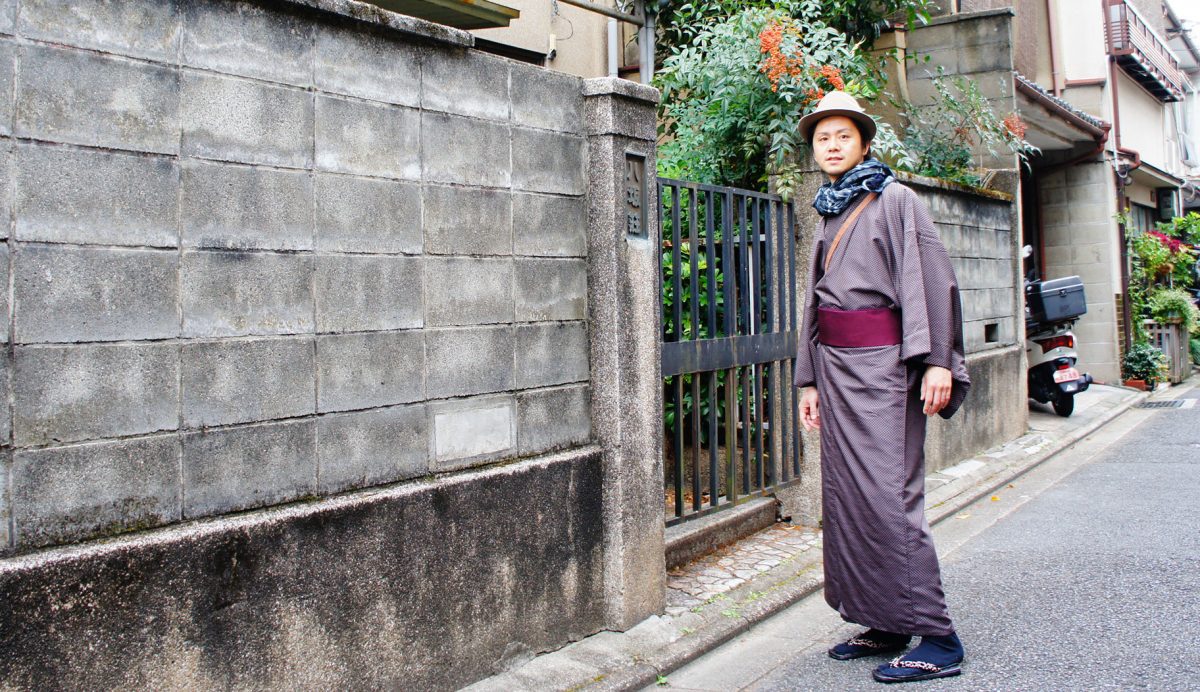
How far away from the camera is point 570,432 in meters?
4.16

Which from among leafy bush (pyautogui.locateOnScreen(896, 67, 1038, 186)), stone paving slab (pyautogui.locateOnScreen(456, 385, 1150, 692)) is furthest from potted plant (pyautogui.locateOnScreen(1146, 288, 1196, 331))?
stone paving slab (pyautogui.locateOnScreen(456, 385, 1150, 692))

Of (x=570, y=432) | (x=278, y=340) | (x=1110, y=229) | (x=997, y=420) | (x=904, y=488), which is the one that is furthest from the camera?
(x=1110, y=229)

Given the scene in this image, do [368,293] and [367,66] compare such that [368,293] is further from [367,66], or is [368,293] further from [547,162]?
[547,162]

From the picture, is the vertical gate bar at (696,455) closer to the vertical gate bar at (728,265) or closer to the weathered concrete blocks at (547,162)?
the vertical gate bar at (728,265)

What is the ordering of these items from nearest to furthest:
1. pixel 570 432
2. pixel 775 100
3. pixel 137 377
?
pixel 137 377 < pixel 570 432 < pixel 775 100

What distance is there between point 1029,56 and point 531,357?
13.6 m

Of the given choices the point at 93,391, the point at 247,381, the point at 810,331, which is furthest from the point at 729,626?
the point at 93,391

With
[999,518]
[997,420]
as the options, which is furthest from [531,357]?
[997,420]

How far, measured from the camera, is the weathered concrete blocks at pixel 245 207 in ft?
9.39

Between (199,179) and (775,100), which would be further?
(775,100)

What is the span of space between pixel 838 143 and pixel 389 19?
6.15ft

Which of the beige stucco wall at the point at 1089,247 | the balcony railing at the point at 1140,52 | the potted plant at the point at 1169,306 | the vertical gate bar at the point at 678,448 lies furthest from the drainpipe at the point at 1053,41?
the vertical gate bar at the point at 678,448

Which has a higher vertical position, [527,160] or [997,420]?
[527,160]

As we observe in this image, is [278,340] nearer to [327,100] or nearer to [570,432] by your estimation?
[327,100]
